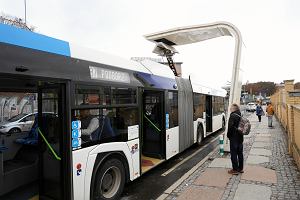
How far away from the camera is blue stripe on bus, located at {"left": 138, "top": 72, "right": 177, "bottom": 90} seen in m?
7.04

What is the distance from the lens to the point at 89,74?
16.1ft

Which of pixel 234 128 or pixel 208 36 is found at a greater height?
pixel 208 36

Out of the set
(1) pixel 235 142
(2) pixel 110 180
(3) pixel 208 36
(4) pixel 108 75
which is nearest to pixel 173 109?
(1) pixel 235 142

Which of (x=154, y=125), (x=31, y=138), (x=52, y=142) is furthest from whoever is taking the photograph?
(x=154, y=125)

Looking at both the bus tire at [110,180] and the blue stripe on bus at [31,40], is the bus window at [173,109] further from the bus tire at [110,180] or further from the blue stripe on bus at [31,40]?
the blue stripe on bus at [31,40]

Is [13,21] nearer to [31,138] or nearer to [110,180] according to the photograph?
[31,138]

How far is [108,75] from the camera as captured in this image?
17.8 ft

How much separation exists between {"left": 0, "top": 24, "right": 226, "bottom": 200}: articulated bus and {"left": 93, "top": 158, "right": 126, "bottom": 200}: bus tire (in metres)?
0.02

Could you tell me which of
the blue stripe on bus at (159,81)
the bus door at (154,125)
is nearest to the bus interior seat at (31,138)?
the blue stripe on bus at (159,81)

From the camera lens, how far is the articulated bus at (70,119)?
4074mm

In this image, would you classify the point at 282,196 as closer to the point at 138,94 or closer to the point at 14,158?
the point at 138,94

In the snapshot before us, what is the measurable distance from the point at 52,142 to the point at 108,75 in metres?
1.63

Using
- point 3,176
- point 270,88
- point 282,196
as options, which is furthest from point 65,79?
point 270,88

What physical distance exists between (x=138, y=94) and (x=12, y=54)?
10.6 ft
